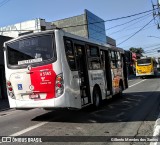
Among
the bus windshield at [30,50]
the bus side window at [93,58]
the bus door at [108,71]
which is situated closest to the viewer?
the bus windshield at [30,50]

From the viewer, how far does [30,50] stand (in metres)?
10.2

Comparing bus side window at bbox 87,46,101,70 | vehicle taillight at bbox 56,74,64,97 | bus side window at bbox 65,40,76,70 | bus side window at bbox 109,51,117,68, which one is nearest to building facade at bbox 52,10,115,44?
bus side window at bbox 109,51,117,68

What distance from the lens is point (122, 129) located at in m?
8.88

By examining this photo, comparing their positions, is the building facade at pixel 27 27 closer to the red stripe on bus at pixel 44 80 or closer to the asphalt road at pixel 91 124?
the asphalt road at pixel 91 124

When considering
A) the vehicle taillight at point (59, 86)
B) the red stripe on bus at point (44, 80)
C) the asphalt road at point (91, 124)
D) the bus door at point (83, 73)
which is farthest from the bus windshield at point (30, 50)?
the asphalt road at point (91, 124)

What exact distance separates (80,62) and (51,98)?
2.25 metres

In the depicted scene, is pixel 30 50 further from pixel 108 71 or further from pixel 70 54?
pixel 108 71

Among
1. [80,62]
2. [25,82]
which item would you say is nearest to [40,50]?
[25,82]

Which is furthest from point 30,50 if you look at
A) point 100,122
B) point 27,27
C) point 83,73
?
point 27,27

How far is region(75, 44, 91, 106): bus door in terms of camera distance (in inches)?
435

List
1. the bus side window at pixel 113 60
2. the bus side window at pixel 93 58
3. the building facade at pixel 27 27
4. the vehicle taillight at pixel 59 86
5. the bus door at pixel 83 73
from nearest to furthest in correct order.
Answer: the vehicle taillight at pixel 59 86
the bus door at pixel 83 73
the bus side window at pixel 93 58
the bus side window at pixel 113 60
the building facade at pixel 27 27

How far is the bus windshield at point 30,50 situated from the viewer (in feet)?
32.5

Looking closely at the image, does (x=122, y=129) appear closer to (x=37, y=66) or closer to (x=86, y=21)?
(x=37, y=66)

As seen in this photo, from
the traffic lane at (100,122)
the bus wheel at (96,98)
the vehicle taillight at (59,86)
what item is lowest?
the traffic lane at (100,122)
